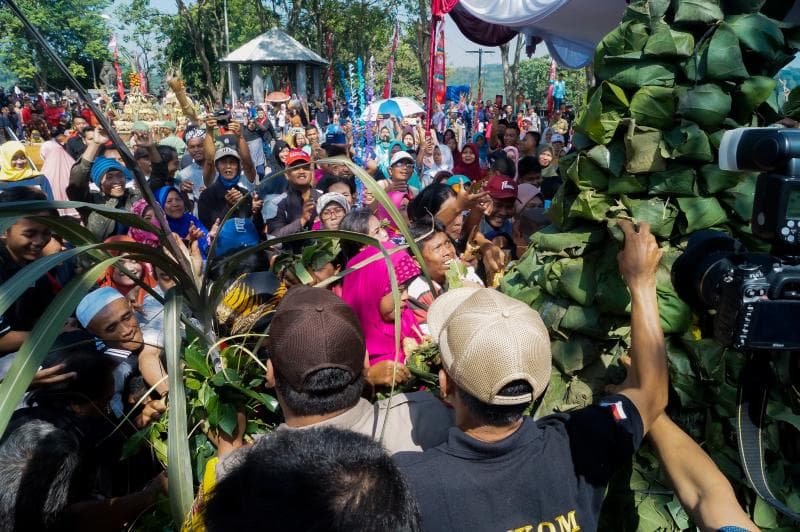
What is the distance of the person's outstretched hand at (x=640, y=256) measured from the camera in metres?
1.66

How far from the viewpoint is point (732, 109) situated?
1792 mm

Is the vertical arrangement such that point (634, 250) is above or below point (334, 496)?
above

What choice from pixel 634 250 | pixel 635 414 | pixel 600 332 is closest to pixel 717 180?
pixel 634 250

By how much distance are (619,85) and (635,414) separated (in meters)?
0.97

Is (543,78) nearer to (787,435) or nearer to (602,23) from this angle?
(602,23)

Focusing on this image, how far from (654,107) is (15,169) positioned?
205 inches

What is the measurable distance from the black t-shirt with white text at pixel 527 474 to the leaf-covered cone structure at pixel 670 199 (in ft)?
1.31

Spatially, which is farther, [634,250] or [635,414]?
[634,250]

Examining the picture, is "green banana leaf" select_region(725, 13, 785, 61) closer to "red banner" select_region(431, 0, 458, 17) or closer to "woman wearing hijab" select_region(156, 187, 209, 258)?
"woman wearing hijab" select_region(156, 187, 209, 258)

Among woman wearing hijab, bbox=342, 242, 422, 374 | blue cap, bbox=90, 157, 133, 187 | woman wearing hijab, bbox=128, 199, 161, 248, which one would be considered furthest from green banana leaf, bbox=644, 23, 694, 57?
blue cap, bbox=90, 157, 133, 187

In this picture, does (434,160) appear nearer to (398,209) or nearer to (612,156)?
(398,209)

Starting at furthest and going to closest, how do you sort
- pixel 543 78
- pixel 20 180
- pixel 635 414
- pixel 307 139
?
pixel 543 78, pixel 307 139, pixel 20 180, pixel 635 414

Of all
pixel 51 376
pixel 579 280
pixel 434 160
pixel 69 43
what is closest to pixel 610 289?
pixel 579 280

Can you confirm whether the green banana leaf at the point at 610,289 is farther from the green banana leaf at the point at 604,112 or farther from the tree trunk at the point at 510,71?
the tree trunk at the point at 510,71
